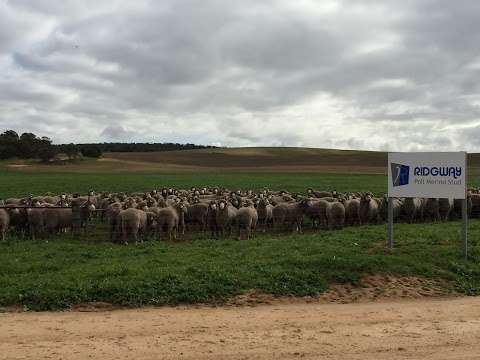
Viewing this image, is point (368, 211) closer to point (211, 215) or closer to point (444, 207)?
point (444, 207)

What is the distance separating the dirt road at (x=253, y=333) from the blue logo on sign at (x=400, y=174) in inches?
205

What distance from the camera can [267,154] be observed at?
118812 mm

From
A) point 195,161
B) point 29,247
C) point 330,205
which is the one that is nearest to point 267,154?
point 195,161

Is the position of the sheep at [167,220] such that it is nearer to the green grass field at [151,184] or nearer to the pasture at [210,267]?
the pasture at [210,267]

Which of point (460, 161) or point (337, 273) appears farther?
point (460, 161)

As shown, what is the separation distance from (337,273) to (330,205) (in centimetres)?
1194

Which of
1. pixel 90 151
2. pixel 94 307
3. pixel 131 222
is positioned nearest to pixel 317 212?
pixel 131 222

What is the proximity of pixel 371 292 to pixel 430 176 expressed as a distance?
470cm

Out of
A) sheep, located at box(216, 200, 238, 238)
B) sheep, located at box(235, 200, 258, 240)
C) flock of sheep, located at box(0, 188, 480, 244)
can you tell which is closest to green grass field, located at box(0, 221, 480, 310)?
flock of sheep, located at box(0, 188, 480, 244)

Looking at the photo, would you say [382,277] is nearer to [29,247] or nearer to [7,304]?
[7,304]

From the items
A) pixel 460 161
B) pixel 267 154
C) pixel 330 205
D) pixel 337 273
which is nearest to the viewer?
pixel 337 273

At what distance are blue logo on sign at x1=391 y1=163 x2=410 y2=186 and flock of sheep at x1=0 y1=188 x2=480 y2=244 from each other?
22.1 feet

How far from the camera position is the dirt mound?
1111cm

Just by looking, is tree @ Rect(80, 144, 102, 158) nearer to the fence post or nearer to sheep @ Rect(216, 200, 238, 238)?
the fence post
